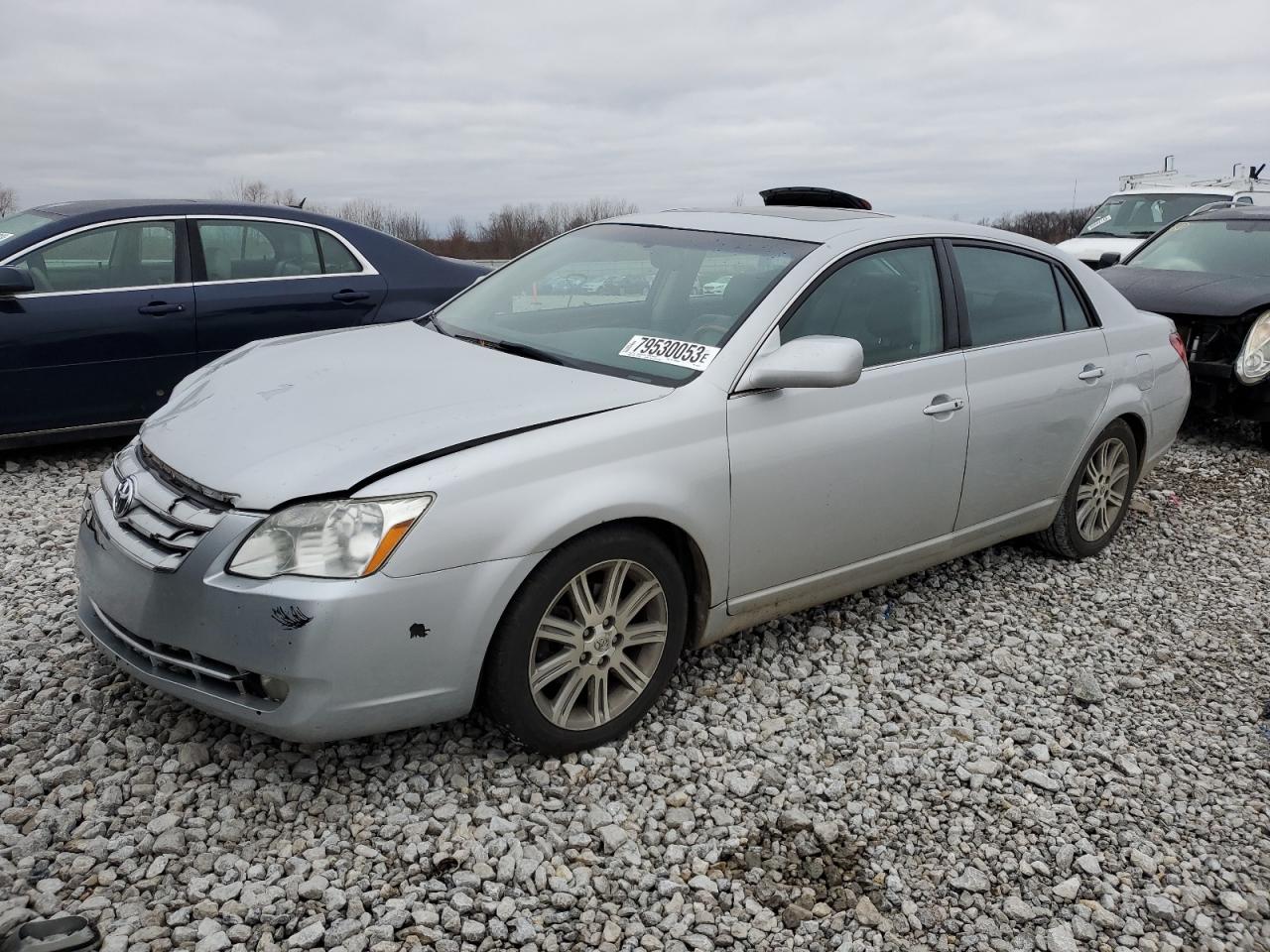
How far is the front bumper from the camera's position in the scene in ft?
9.01

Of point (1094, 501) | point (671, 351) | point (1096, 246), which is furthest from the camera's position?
point (1096, 246)

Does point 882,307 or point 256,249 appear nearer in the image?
point 882,307

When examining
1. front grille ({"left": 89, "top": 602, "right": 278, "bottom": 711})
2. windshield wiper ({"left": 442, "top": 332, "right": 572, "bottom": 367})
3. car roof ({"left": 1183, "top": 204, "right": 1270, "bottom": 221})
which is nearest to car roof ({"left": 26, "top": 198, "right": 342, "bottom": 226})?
windshield wiper ({"left": 442, "top": 332, "right": 572, "bottom": 367})

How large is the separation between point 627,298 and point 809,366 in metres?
0.92

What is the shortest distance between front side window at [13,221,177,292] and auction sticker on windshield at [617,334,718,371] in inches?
153

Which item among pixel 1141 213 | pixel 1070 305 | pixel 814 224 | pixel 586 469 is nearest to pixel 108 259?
pixel 814 224

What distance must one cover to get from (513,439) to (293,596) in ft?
2.41

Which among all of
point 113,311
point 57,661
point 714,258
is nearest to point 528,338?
point 714,258

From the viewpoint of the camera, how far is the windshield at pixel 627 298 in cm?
363

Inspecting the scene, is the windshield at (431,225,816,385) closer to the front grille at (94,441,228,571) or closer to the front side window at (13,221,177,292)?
the front grille at (94,441,228,571)

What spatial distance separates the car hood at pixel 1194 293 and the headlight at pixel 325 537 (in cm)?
586

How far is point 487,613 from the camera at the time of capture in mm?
2928

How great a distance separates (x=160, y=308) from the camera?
6223 mm

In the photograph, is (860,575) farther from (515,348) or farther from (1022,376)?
(515,348)
